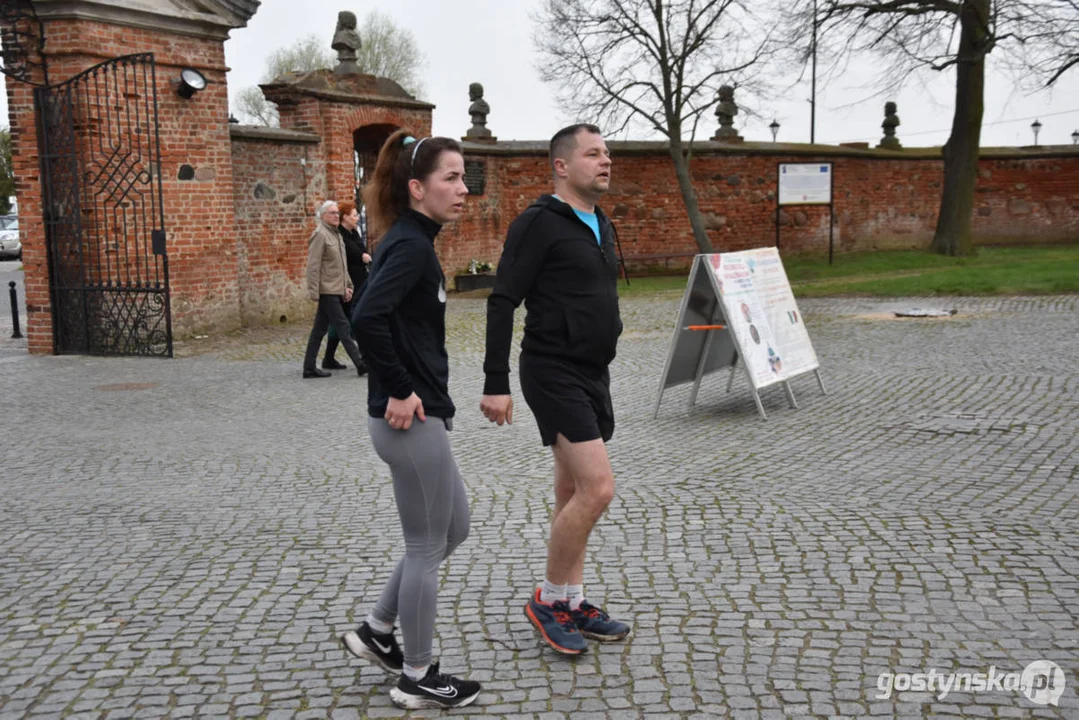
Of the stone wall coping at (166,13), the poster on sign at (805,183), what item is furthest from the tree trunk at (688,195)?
the stone wall coping at (166,13)

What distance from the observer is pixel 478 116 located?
2575 cm

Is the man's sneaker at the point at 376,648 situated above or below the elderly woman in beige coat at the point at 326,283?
below

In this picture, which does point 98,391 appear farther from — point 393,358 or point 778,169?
point 778,169

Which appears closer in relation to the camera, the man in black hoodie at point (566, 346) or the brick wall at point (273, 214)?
the man in black hoodie at point (566, 346)

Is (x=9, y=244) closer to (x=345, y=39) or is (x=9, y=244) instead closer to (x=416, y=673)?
(x=345, y=39)

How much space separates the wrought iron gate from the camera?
1322 cm

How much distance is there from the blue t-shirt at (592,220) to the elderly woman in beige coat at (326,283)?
734 cm

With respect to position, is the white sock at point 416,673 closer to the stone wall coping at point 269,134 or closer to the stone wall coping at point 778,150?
the stone wall coping at point 269,134

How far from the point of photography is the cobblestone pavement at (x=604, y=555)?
378cm

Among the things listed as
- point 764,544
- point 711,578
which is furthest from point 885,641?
point 764,544

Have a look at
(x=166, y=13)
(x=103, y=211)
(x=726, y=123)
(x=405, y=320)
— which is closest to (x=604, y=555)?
(x=405, y=320)

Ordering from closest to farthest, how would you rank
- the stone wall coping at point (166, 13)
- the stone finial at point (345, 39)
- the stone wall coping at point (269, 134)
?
the stone wall coping at point (166, 13), the stone wall coping at point (269, 134), the stone finial at point (345, 39)

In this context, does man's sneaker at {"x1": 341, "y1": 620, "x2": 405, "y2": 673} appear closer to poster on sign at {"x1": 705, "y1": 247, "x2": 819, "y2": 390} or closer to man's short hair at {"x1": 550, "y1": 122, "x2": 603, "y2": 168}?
man's short hair at {"x1": 550, "y1": 122, "x2": 603, "y2": 168}

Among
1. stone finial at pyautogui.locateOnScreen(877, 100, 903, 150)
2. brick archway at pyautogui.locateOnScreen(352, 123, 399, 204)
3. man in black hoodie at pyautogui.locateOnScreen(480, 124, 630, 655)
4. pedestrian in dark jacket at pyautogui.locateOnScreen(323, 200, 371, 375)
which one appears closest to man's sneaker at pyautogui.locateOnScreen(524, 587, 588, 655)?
man in black hoodie at pyautogui.locateOnScreen(480, 124, 630, 655)
